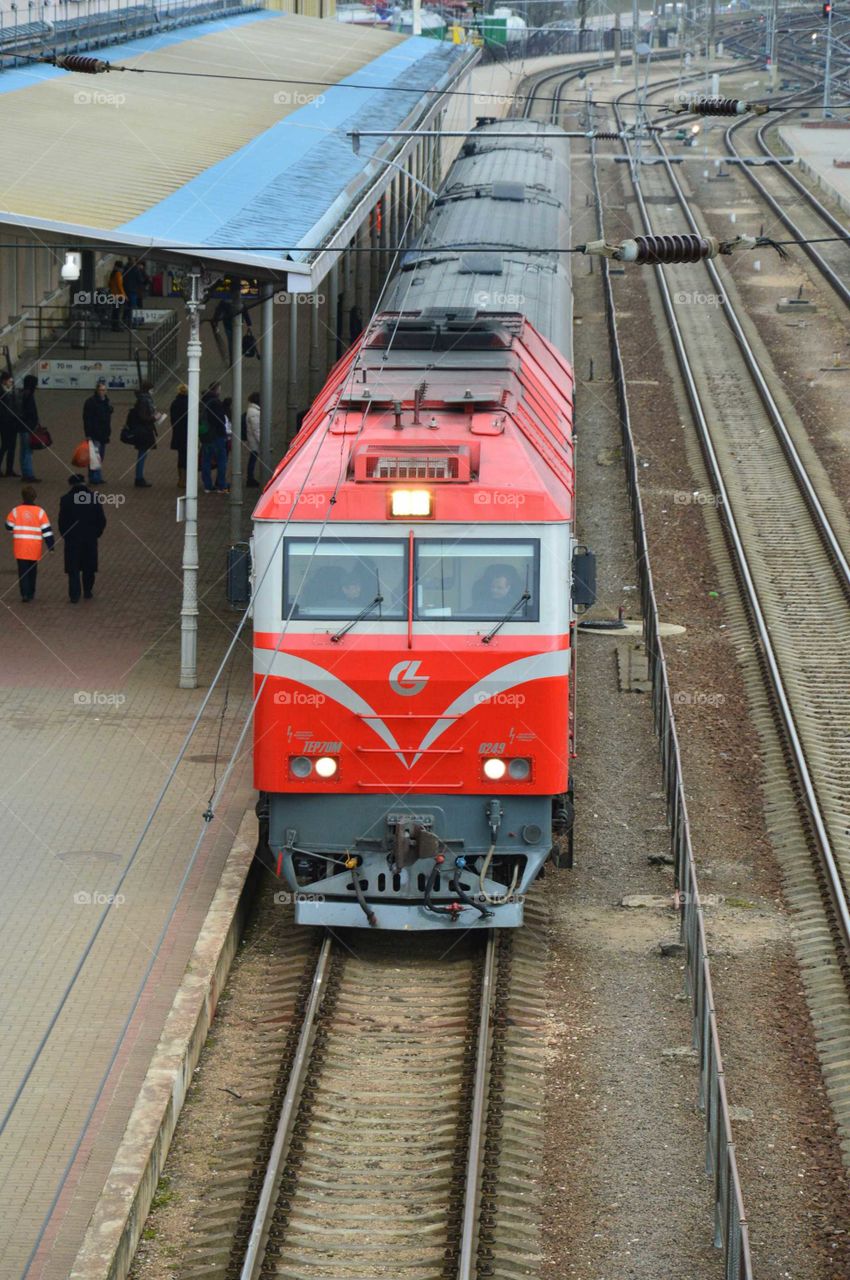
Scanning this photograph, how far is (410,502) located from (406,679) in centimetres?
118

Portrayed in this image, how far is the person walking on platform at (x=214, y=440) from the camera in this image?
82.3 feet

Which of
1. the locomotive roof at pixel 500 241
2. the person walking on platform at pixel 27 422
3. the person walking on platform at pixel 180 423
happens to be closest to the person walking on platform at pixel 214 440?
the person walking on platform at pixel 180 423

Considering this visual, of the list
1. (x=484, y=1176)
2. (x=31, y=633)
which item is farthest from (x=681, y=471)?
(x=484, y=1176)

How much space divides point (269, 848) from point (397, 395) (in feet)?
11.2

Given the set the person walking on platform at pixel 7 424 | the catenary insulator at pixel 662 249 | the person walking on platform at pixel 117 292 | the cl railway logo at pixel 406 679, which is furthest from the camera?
the person walking on platform at pixel 117 292

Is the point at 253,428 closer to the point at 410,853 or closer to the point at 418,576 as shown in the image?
the point at 418,576

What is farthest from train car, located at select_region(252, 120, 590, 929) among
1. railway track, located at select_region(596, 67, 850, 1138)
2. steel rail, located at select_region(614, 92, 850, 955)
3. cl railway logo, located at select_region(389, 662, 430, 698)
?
steel rail, located at select_region(614, 92, 850, 955)

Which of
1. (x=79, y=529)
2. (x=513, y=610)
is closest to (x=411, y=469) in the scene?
(x=513, y=610)

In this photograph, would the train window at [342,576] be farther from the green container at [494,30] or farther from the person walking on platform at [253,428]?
the green container at [494,30]

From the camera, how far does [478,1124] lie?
10.8 m

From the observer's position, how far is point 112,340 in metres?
33.7

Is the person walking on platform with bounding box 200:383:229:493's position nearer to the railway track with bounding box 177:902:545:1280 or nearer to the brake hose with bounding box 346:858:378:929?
the railway track with bounding box 177:902:545:1280

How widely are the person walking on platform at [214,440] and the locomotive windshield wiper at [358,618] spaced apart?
41.3ft

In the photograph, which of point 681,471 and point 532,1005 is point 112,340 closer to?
point 681,471
